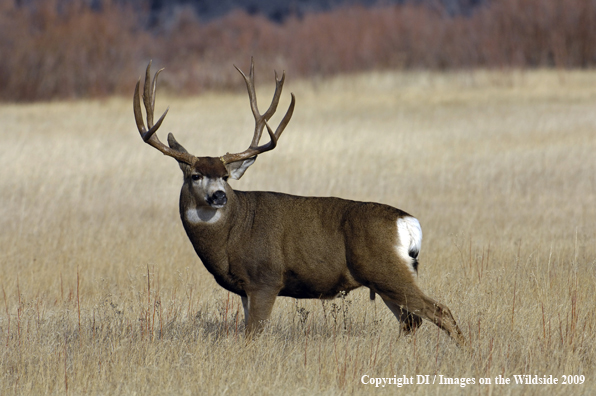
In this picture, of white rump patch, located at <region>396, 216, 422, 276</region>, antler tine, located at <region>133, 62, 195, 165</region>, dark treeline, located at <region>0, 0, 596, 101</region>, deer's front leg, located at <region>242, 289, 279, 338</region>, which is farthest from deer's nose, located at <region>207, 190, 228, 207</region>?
dark treeline, located at <region>0, 0, 596, 101</region>

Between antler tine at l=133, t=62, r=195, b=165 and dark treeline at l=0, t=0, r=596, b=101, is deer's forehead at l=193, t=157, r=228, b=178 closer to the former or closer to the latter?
antler tine at l=133, t=62, r=195, b=165

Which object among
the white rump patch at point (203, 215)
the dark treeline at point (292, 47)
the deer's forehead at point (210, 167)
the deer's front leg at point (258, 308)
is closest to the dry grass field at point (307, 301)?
the deer's front leg at point (258, 308)

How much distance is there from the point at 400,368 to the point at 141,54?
103 ft

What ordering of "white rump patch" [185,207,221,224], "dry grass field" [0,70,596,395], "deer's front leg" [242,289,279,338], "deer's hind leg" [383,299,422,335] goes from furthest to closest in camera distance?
"white rump patch" [185,207,221,224], "deer's hind leg" [383,299,422,335], "deer's front leg" [242,289,279,338], "dry grass field" [0,70,596,395]

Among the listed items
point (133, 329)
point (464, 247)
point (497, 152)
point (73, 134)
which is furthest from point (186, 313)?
point (73, 134)

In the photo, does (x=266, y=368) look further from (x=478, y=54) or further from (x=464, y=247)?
(x=478, y=54)

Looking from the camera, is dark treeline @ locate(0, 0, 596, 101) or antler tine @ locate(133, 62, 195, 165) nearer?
antler tine @ locate(133, 62, 195, 165)

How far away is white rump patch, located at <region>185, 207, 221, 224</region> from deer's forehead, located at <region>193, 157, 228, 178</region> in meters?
0.27

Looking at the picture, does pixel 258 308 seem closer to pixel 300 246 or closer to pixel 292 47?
pixel 300 246

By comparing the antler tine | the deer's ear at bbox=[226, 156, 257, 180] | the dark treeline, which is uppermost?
the dark treeline

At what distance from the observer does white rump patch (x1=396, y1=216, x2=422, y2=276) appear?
5.89 m

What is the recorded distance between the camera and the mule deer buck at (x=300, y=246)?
5.88m

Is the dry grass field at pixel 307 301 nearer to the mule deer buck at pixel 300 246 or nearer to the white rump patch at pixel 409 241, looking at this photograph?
the mule deer buck at pixel 300 246

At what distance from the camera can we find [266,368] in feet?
18.3
